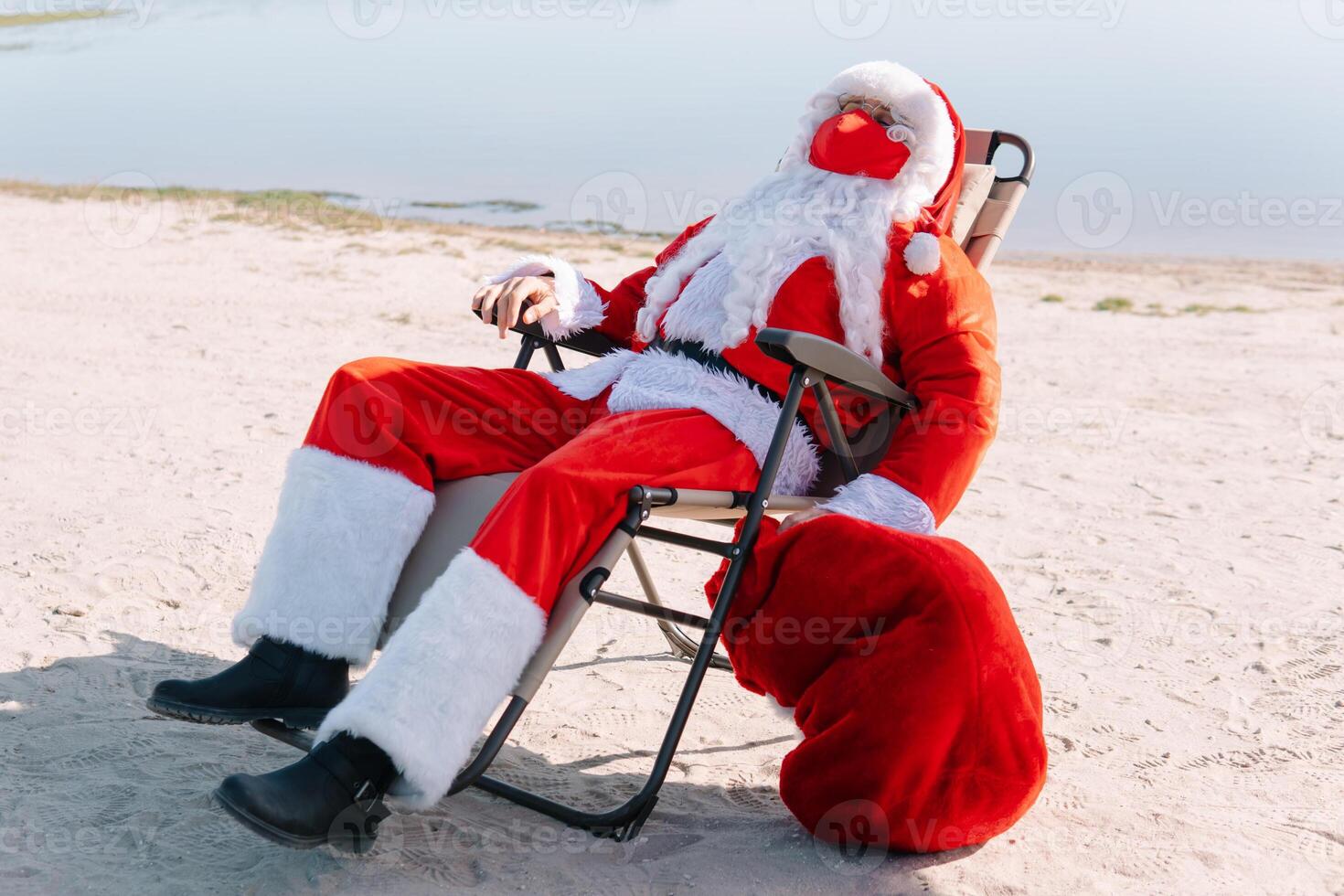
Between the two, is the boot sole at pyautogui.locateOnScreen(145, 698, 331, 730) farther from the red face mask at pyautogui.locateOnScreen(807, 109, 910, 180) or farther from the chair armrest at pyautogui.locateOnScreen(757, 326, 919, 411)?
the red face mask at pyautogui.locateOnScreen(807, 109, 910, 180)

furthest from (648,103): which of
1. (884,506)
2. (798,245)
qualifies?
(884,506)

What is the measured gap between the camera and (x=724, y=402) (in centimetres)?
255

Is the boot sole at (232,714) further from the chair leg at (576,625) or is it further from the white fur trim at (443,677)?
the white fur trim at (443,677)

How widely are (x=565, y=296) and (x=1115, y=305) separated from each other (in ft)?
25.1

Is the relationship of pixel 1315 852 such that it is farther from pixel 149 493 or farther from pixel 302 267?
pixel 302 267

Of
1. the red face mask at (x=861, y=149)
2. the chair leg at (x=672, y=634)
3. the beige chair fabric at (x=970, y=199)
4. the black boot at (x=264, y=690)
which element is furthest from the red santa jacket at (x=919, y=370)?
the black boot at (x=264, y=690)

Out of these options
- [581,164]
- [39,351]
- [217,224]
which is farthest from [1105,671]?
[581,164]

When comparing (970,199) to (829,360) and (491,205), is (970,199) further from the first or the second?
(491,205)

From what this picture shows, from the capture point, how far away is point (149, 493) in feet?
13.7

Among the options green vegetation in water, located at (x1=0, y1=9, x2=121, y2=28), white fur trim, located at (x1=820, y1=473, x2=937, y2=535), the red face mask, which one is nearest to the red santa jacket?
white fur trim, located at (x1=820, y1=473, x2=937, y2=535)

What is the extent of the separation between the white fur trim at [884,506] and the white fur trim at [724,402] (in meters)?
0.20

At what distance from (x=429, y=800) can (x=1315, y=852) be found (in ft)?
5.55

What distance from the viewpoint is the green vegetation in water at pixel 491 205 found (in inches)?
677

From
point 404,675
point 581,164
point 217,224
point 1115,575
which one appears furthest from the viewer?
point 581,164
